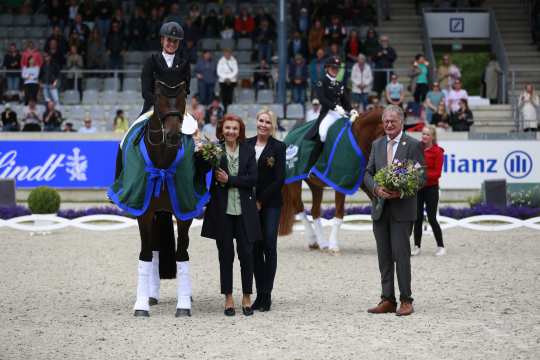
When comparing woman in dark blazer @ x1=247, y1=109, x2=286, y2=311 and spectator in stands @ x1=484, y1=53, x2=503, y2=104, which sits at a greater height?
spectator in stands @ x1=484, y1=53, x2=503, y2=104

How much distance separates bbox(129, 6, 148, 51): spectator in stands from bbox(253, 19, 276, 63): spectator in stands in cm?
315

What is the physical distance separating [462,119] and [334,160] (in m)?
10.4

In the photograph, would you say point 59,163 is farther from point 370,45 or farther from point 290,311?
point 290,311

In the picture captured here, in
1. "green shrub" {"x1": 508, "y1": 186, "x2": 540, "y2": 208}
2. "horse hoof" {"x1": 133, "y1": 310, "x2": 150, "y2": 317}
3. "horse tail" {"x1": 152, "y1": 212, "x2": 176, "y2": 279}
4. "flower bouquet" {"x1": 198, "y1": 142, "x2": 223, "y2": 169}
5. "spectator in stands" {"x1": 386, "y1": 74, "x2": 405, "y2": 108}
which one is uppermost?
"spectator in stands" {"x1": 386, "y1": 74, "x2": 405, "y2": 108}

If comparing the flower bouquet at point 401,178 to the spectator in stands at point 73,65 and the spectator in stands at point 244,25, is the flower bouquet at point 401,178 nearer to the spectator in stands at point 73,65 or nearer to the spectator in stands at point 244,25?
the spectator in stands at point 73,65

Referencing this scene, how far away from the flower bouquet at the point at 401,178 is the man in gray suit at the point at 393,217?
8 centimetres

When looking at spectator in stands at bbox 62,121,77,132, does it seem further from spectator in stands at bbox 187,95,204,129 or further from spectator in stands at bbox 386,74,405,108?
spectator in stands at bbox 386,74,405,108

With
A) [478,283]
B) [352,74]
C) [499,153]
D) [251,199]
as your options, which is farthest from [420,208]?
[352,74]

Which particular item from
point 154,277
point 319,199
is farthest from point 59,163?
point 154,277

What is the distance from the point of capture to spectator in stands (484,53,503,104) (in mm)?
29141

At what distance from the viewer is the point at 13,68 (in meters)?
29.0

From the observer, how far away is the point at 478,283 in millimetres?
12523

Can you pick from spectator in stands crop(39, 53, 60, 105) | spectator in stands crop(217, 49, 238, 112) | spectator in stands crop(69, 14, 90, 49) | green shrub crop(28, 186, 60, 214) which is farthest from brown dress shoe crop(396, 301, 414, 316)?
spectator in stands crop(69, 14, 90, 49)

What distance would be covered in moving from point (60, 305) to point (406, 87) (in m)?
19.7
